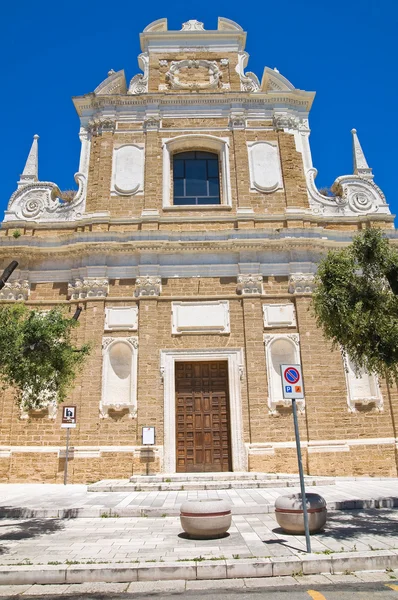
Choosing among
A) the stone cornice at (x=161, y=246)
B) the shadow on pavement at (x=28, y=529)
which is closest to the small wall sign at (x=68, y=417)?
the shadow on pavement at (x=28, y=529)

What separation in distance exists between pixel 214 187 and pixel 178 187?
4.51 ft

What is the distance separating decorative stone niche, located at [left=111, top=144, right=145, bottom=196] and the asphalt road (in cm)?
1452

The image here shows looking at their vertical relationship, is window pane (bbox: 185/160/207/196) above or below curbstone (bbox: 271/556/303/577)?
above

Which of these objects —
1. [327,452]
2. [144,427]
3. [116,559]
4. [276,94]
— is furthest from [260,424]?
[276,94]

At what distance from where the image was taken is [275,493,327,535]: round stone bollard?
7.26 m

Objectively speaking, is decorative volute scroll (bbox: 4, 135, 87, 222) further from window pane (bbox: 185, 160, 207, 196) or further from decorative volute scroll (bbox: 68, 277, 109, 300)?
window pane (bbox: 185, 160, 207, 196)

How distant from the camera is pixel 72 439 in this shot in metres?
14.7

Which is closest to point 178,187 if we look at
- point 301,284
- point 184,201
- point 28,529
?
point 184,201

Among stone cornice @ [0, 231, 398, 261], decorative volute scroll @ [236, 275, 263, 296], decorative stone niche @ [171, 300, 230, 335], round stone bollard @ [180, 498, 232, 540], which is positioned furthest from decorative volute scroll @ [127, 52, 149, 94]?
round stone bollard @ [180, 498, 232, 540]

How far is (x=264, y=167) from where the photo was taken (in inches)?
722

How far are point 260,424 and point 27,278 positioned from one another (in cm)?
920

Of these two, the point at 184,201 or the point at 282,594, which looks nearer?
the point at 282,594

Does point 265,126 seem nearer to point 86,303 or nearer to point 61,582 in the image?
point 86,303

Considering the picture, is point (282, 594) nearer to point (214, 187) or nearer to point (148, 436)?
point (148, 436)
